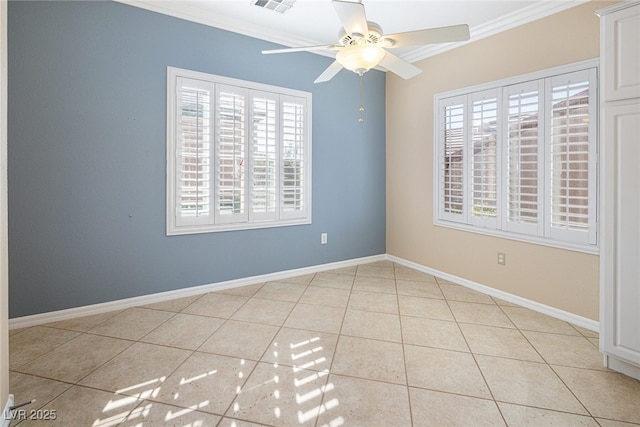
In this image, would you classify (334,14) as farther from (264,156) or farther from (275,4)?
(264,156)

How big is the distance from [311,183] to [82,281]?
95.9 inches

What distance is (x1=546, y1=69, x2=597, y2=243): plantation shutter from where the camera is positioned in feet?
8.32

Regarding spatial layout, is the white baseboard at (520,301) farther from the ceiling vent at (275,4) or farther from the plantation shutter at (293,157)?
the ceiling vent at (275,4)

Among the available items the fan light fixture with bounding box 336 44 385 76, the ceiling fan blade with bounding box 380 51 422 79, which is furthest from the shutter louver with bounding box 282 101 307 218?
the fan light fixture with bounding box 336 44 385 76

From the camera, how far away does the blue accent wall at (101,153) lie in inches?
97.1

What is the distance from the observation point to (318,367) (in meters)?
2.03

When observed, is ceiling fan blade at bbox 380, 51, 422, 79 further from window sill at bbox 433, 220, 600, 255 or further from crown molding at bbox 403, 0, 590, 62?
window sill at bbox 433, 220, 600, 255

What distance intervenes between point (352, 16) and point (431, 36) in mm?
529

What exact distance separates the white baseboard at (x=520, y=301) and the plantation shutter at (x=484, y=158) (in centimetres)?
68

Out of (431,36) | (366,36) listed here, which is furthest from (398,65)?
(366,36)

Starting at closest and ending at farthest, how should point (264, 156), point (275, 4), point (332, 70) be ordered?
point (332, 70), point (275, 4), point (264, 156)

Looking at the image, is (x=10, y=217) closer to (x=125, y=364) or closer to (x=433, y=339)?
(x=125, y=364)

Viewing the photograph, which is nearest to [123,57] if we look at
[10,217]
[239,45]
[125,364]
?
[239,45]

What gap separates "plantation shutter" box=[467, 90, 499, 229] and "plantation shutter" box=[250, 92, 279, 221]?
7.02 ft
